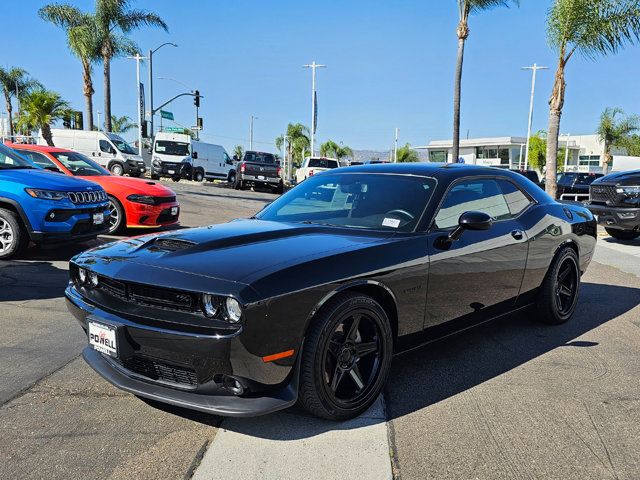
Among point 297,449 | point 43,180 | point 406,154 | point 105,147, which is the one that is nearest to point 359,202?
point 297,449

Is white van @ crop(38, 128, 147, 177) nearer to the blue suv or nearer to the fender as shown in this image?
the blue suv

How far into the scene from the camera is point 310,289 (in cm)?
281

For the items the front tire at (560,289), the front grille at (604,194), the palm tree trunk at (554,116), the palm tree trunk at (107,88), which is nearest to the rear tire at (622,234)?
the front grille at (604,194)

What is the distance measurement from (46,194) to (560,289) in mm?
6096

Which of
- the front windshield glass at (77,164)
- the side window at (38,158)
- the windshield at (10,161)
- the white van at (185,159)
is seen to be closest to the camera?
the windshield at (10,161)

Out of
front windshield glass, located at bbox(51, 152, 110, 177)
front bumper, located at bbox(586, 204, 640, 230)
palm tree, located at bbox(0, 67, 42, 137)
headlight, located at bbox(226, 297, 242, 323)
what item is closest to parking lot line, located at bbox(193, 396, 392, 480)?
headlight, located at bbox(226, 297, 242, 323)

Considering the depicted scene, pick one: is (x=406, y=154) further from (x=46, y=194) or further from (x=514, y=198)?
(x=514, y=198)

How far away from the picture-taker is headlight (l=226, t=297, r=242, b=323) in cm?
261

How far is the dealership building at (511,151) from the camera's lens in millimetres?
68125

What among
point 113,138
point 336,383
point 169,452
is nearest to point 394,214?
point 336,383

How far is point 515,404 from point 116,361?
2.39 metres

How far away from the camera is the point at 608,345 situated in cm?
459

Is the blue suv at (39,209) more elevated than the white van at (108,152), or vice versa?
the white van at (108,152)

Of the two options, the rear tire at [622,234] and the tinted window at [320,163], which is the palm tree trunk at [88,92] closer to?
the tinted window at [320,163]
